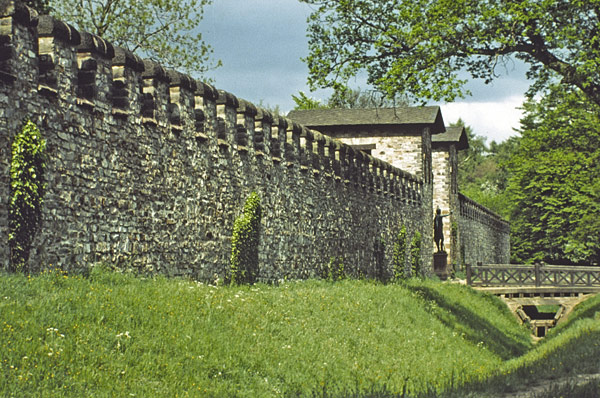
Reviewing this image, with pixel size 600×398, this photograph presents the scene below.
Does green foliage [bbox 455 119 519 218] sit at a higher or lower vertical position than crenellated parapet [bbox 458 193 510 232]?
higher

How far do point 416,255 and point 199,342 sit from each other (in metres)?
23.0

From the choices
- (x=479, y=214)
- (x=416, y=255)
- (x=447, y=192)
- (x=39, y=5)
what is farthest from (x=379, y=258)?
(x=479, y=214)

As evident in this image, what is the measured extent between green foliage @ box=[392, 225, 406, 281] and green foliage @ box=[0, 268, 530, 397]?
11.1 meters

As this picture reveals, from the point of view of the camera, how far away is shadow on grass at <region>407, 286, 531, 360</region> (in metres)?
21.0

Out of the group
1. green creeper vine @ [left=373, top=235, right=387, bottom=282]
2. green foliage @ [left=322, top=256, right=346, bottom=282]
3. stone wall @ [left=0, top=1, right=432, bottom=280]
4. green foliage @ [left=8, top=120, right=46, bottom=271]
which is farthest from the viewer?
green creeper vine @ [left=373, top=235, right=387, bottom=282]

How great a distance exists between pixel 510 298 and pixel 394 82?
57.8ft

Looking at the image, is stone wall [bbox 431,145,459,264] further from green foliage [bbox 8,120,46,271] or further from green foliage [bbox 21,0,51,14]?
green foliage [bbox 8,120,46,271]

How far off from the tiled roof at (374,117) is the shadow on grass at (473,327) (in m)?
10.6

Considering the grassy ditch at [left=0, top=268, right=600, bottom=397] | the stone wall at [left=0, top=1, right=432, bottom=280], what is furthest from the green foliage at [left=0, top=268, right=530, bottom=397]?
the stone wall at [left=0, top=1, right=432, bottom=280]

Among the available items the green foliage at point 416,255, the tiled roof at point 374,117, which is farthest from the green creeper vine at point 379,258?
the tiled roof at point 374,117

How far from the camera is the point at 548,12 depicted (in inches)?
659

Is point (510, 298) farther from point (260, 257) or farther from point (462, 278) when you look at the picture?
point (260, 257)

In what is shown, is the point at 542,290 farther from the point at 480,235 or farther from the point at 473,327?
the point at 480,235

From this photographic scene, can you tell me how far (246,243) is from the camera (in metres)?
16.2
